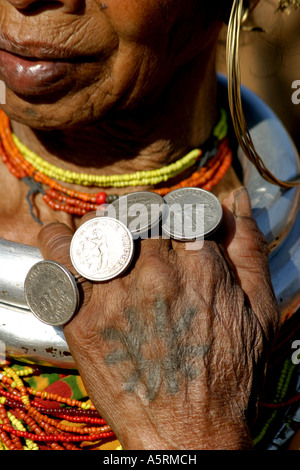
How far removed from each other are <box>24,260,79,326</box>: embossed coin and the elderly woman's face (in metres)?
0.42

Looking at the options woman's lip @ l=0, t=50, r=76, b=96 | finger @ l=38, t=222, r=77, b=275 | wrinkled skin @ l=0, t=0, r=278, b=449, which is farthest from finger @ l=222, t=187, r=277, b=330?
woman's lip @ l=0, t=50, r=76, b=96

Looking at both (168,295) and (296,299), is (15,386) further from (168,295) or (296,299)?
(296,299)

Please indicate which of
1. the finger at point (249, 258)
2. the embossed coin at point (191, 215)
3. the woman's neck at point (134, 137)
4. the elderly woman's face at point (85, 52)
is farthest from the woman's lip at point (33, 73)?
the finger at point (249, 258)

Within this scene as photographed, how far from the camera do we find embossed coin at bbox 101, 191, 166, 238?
1208 millimetres

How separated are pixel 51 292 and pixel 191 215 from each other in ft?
1.11

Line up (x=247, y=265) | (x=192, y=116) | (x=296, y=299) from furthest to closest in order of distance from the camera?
(x=192, y=116) → (x=296, y=299) → (x=247, y=265)

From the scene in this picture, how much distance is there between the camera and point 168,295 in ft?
3.76

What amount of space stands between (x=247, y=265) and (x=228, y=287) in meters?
A: 0.10

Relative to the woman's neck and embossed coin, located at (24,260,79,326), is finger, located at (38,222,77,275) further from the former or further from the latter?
the woman's neck

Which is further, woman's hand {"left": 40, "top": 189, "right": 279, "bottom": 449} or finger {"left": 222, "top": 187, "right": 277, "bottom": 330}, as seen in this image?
finger {"left": 222, "top": 187, "right": 277, "bottom": 330}

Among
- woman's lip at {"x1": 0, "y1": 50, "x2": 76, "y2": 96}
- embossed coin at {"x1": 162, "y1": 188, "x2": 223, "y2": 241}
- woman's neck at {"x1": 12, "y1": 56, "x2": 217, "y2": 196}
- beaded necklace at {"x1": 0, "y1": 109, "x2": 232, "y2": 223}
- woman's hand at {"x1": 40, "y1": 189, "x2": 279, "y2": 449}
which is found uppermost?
woman's lip at {"x1": 0, "y1": 50, "x2": 76, "y2": 96}

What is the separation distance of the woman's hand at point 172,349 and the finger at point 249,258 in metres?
0.03

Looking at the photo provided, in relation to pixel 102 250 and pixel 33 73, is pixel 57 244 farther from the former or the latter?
pixel 33 73
